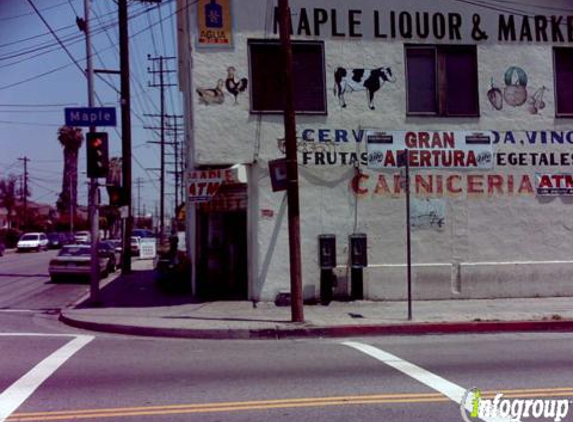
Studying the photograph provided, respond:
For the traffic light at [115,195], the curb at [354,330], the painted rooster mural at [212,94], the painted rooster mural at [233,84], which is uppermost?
the painted rooster mural at [233,84]

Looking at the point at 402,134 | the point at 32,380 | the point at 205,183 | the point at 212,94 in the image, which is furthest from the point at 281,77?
the point at 32,380

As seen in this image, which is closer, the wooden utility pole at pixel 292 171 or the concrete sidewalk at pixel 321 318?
the concrete sidewalk at pixel 321 318

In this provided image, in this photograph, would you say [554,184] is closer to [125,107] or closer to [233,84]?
[233,84]

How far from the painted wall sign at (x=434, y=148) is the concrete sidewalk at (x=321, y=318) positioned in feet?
10.1

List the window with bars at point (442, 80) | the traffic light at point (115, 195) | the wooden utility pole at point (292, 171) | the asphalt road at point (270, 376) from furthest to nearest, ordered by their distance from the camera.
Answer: the traffic light at point (115, 195), the window with bars at point (442, 80), the wooden utility pole at point (292, 171), the asphalt road at point (270, 376)

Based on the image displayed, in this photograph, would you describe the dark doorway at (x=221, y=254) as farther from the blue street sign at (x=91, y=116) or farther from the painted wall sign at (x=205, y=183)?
the blue street sign at (x=91, y=116)

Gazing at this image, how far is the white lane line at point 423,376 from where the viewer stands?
6791 mm

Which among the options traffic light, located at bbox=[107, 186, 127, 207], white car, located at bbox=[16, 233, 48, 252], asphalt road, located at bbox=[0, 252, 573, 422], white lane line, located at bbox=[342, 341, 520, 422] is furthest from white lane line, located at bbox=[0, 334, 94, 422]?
white car, located at bbox=[16, 233, 48, 252]

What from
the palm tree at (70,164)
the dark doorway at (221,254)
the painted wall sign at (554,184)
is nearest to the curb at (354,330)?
the dark doorway at (221,254)

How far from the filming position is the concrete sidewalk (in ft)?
38.9

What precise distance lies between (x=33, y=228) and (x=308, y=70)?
249 ft

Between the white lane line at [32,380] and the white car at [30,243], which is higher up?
the white car at [30,243]

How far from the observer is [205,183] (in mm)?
15172

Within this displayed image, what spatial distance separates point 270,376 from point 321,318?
16.0 feet
